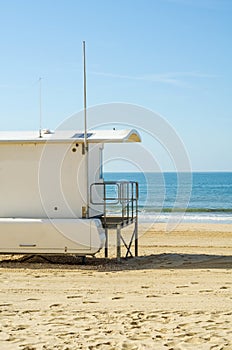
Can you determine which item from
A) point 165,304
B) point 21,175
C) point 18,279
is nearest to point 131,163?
point 21,175

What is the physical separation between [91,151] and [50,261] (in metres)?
2.37

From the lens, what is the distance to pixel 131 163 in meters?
13.0

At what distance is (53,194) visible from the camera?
11.8 meters

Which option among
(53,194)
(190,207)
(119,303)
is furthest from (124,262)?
(190,207)

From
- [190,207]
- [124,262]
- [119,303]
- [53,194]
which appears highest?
[53,194]

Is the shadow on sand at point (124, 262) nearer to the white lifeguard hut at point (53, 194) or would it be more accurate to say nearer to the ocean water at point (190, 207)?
the white lifeguard hut at point (53, 194)

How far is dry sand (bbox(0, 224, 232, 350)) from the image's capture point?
648 centimetres

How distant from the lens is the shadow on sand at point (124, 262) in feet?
38.2

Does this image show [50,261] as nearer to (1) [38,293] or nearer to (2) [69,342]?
(1) [38,293]

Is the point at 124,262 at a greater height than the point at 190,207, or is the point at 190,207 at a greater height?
the point at 190,207

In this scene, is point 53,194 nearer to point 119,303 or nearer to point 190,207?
point 119,303

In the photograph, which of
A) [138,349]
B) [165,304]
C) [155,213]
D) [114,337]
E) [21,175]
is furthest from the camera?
[155,213]

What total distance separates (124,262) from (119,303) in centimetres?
389

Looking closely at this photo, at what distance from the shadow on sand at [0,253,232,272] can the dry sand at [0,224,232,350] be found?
19mm
